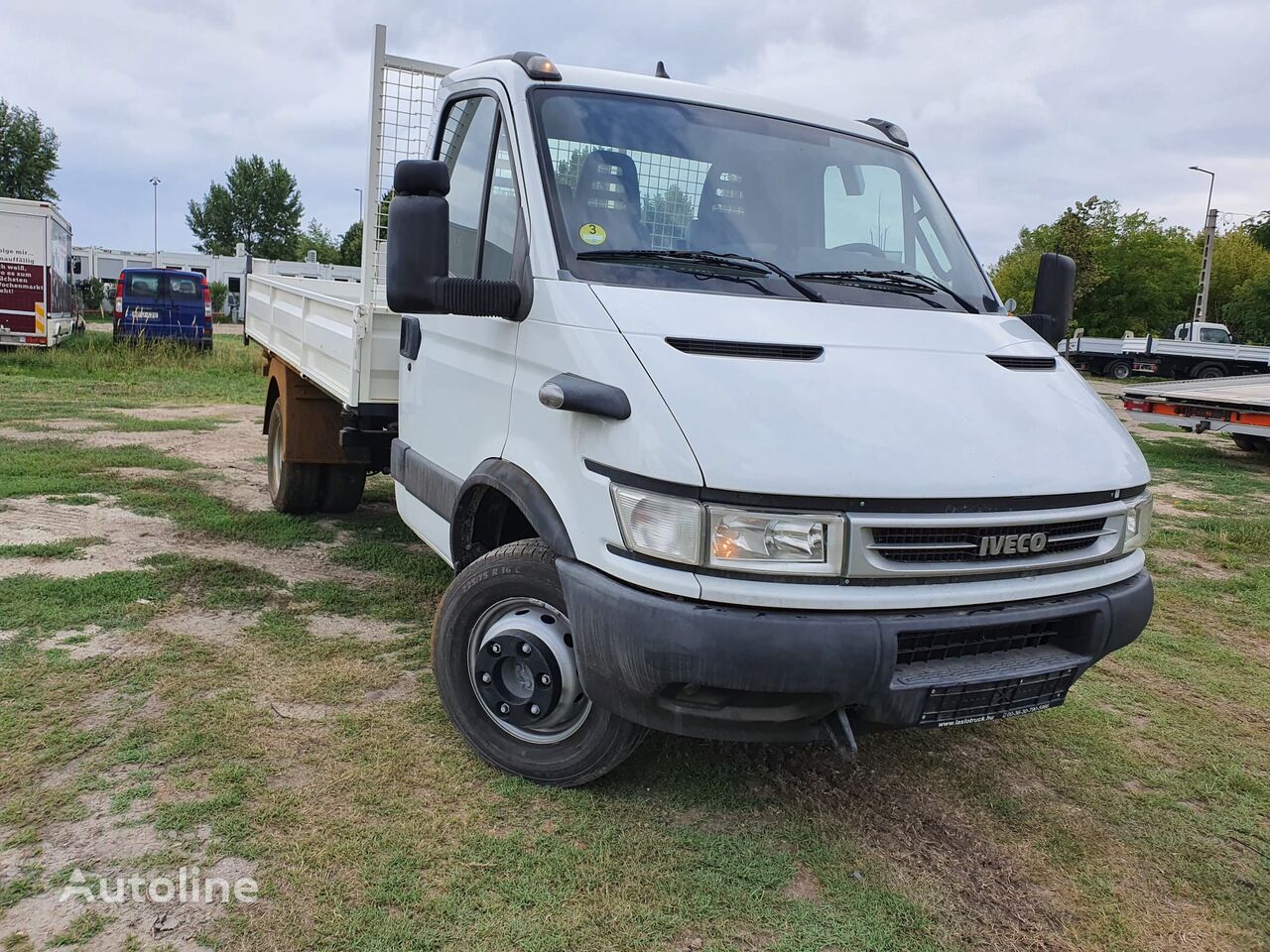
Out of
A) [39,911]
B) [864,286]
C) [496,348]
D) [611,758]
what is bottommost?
[39,911]

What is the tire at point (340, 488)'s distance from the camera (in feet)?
22.3

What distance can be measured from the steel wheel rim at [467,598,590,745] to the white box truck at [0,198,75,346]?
57.8 ft

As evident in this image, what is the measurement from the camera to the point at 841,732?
9.16 feet

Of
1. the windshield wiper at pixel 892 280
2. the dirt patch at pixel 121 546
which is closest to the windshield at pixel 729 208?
the windshield wiper at pixel 892 280

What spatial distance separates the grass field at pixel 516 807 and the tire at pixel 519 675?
0.38 ft

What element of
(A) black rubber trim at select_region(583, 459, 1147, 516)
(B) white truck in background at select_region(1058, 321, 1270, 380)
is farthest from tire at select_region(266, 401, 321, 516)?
(B) white truck in background at select_region(1058, 321, 1270, 380)

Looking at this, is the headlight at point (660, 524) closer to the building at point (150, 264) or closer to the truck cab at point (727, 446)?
the truck cab at point (727, 446)

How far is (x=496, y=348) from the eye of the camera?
355cm

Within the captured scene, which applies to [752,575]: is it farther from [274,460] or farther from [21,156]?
[21,156]

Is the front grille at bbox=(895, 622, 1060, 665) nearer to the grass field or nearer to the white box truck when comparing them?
the grass field

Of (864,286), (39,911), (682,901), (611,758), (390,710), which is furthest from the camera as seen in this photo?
(390,710)

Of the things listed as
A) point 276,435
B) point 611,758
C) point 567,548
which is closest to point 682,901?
point 611,758

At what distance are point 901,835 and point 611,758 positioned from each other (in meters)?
0.99

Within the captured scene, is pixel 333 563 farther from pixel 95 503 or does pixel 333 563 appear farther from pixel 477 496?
pixel 477 496
